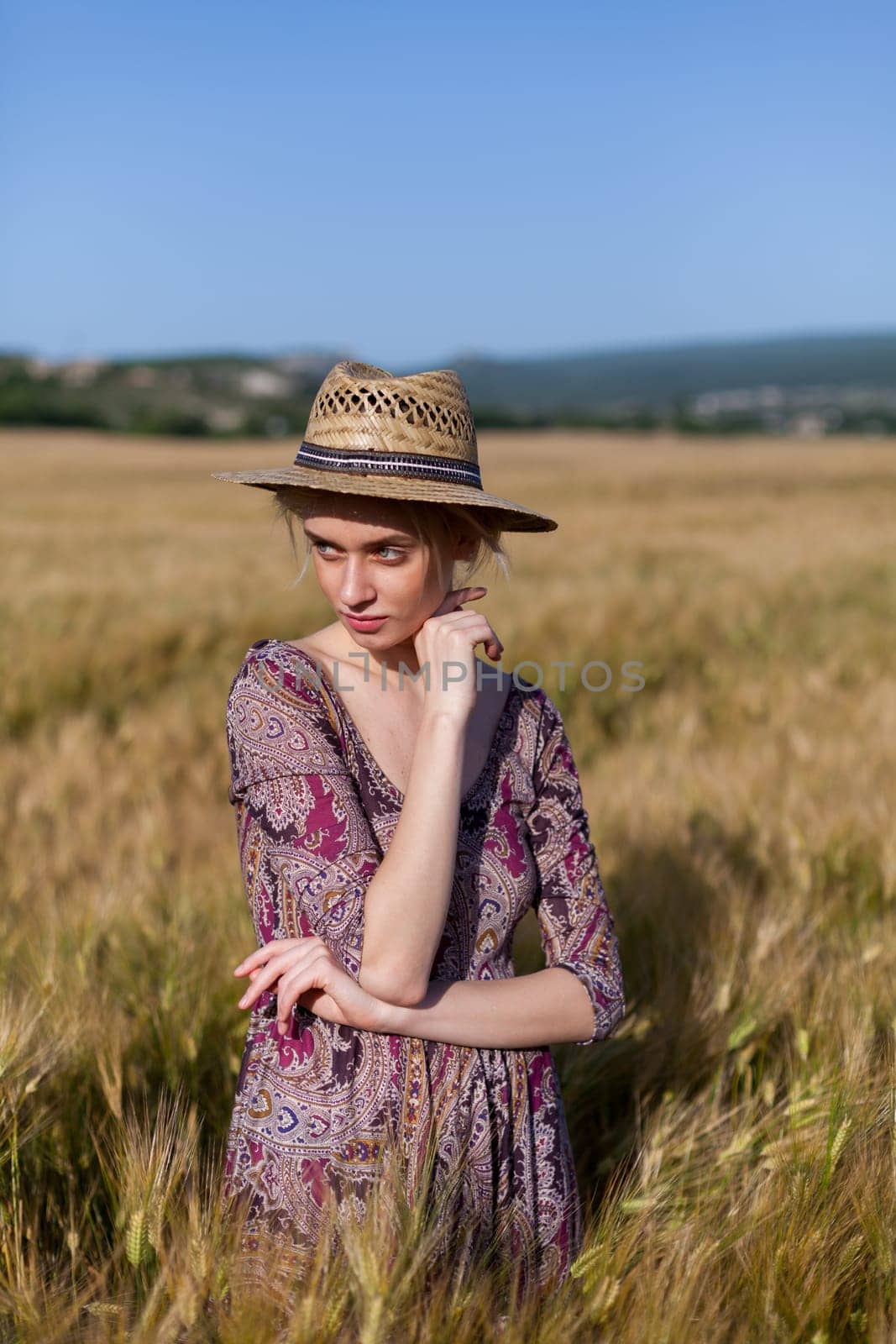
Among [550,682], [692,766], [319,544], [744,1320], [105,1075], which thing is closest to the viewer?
[744,1320]

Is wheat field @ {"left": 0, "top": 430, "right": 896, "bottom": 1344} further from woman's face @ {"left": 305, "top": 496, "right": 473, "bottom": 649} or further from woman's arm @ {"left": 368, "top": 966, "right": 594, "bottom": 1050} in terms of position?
woman's face @ {"left": 305, "top": 496, "right": 473, "bottom": 649}

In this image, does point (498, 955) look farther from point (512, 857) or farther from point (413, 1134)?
point (413, 1134)

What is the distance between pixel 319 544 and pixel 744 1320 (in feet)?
3.30

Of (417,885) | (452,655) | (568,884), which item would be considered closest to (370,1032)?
(417,885)

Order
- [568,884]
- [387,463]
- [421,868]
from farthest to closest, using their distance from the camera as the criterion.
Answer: [568,884], [387,463], [421,868]

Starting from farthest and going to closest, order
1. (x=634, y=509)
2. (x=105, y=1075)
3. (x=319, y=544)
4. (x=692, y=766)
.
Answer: (x=634, y=509), (x=692, y=766), (x=105, y=1075), (x=319, y=544)

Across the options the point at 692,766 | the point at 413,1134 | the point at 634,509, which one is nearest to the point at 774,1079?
the point at 413,1134

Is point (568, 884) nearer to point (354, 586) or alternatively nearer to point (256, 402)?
point (354, 586)

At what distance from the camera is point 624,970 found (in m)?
2.58

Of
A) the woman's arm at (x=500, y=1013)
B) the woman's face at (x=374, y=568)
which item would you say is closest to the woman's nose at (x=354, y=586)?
the woman's face at (x=374, y=568)

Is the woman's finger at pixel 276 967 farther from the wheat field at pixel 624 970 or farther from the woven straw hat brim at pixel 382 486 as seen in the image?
the woven straw hat brim at pixel 382 486

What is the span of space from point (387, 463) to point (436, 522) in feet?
0.32

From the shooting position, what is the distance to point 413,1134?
4.69 ft

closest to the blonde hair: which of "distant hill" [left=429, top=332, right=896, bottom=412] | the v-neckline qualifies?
the v-neckline
